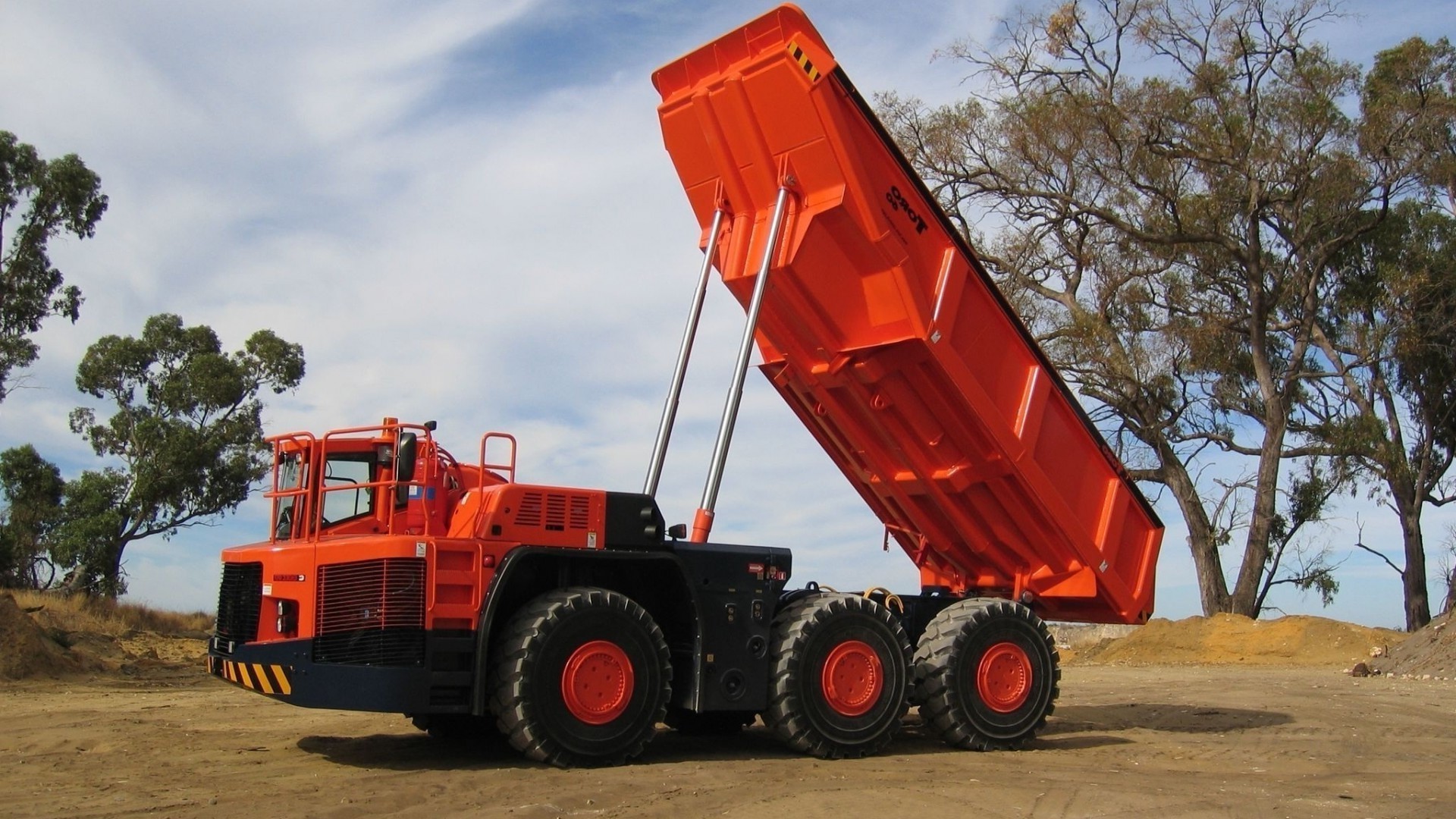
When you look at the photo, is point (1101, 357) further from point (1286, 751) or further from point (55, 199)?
point (55, 199)

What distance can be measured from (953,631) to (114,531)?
86.9 feet

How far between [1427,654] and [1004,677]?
1347cm

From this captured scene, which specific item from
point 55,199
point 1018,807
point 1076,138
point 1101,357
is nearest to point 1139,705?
point 1018,807

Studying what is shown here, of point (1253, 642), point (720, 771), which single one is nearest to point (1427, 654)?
point (1253, 642)

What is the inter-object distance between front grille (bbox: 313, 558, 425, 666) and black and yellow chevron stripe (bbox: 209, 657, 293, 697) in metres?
A: 0.26

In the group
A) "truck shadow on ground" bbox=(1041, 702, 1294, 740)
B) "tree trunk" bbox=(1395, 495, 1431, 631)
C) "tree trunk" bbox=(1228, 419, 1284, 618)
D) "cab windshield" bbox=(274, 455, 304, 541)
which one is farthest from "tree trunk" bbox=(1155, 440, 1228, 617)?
"cab windshield" bbox=(274, 455, 304, 541)

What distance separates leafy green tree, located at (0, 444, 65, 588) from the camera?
29172 millimetres

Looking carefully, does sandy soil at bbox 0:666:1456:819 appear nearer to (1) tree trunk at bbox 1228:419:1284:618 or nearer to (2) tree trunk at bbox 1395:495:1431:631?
(1) tree trunk at bbox 1228:419:1284:618

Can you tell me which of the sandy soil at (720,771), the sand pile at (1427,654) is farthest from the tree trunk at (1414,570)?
the sandy soil at (720,771)

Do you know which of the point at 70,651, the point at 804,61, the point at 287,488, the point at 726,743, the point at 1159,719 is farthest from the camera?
the point at 70,651

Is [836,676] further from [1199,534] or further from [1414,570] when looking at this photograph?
[1414,570]

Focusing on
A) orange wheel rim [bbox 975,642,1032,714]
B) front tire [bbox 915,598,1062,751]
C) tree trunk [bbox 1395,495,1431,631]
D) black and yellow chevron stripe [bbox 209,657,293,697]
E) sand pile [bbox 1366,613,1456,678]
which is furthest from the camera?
tree trunk [bbox 1395,495,1431,631]

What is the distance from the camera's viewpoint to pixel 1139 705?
13945mm

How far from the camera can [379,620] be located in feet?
24.9
